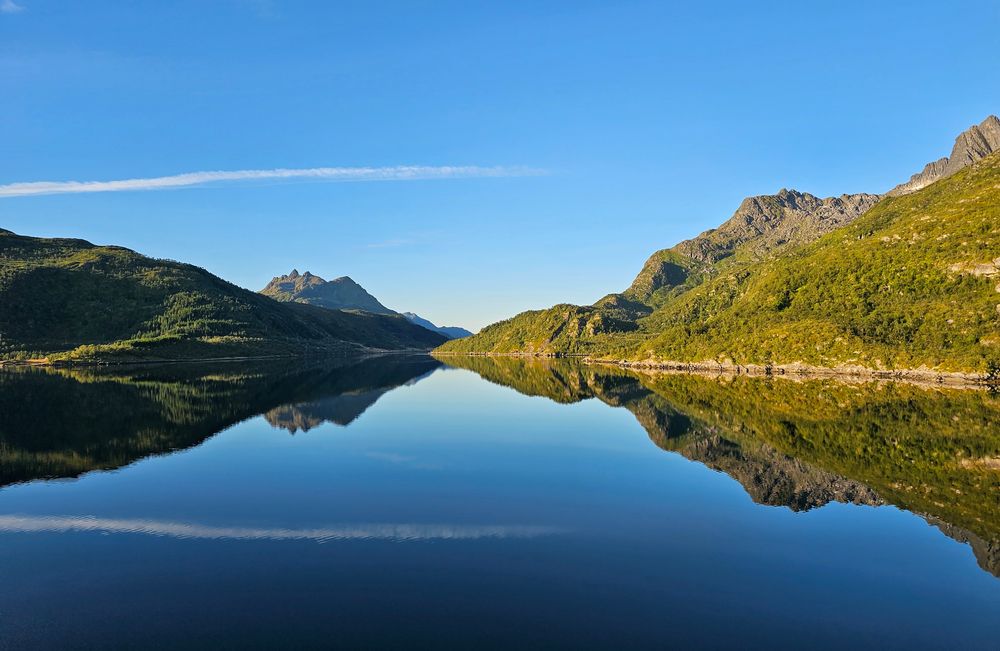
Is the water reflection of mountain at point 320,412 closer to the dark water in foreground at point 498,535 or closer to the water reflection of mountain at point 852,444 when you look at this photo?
the dark water in foreground at point 498,535

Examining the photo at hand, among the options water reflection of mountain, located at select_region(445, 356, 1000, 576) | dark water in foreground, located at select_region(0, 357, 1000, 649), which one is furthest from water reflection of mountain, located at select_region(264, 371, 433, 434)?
water reflection of mountain, located at select_region(445, 356, 1000, 576)

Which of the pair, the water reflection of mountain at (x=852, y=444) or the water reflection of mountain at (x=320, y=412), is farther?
the water reflection of mountain at (x=320, y=412)

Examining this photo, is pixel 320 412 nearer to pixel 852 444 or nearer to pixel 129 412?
pixel 129 412

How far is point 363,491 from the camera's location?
5038 cm

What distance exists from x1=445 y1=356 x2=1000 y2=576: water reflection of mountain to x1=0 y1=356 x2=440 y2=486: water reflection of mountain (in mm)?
62232

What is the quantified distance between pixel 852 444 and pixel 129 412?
375ft

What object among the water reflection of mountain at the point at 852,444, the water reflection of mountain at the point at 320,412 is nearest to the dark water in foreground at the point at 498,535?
the water reflection of mountain at the point at 852,444

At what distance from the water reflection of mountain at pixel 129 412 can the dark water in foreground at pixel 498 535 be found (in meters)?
0.88

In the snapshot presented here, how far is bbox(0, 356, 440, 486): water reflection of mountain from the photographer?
63219 millimetres

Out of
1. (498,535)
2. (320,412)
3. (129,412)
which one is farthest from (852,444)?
(129,412)

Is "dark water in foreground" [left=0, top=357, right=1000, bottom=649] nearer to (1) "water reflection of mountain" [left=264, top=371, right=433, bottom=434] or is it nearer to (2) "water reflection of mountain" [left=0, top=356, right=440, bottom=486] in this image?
(2) "water reflection of mountain" [left=0, top=356, right=440, bottom=486]

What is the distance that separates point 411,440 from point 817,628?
197 ft

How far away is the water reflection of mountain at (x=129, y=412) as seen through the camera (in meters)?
63.2

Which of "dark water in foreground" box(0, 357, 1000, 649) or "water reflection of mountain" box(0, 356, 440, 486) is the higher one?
"water reflection of mountain" box(0, 356, 440, 486)
